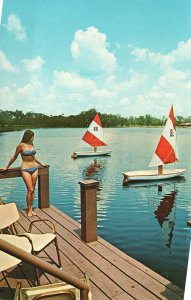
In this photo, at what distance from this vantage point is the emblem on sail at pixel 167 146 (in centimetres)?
1139

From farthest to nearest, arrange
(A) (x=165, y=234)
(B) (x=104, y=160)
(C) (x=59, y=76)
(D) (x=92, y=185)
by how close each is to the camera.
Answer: (B) (x=104, y=160)
(C) (x=59, y=76)
(A) (x=165, y=234)
(D) (x=92, y=185)

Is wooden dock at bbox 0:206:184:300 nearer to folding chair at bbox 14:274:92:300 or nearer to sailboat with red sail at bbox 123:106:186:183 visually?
folding chair at bbox 14:274:92:300

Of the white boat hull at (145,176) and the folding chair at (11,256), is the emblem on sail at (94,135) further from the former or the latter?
the folding chair at (11,256)

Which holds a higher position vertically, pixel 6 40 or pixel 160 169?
pixel 6 40

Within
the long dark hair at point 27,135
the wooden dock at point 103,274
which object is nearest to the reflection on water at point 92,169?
the long dark hair at point 27,135

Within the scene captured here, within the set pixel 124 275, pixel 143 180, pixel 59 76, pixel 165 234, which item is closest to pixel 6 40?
pixel 124 275

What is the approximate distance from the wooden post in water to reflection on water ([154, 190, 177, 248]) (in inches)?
116

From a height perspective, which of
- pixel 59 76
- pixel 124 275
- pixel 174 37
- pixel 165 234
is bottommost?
pixel 165 234

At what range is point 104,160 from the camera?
21.0 metres

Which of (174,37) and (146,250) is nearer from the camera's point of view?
(174,37)

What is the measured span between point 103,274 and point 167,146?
9744 mm

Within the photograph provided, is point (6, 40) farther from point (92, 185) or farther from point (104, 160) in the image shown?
point (104, 160)

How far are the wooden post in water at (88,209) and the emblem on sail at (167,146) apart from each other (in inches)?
327

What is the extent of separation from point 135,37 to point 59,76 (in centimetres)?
1297
